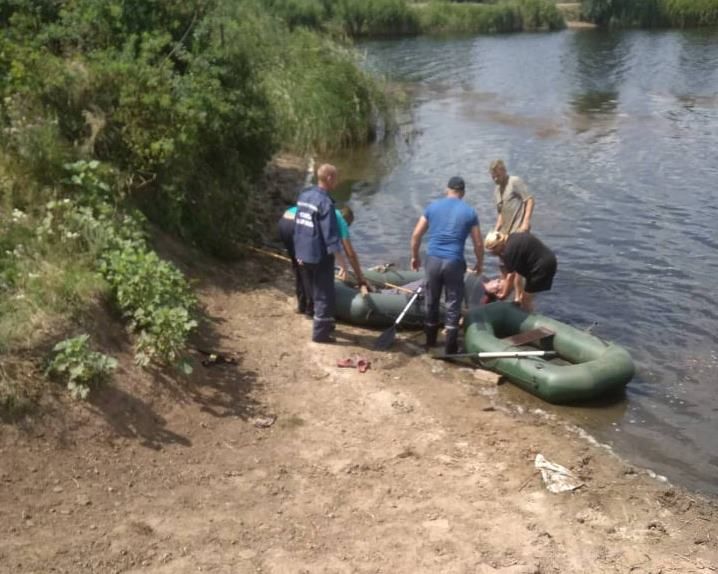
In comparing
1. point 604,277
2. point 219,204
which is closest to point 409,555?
point 219,204

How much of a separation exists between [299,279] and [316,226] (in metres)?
1.07

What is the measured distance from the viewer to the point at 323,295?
9.19 meters

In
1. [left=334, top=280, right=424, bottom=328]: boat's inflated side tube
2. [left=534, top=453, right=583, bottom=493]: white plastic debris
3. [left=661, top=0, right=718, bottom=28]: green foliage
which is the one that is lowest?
[left=534, top=453, right=583, bottom=493]: white plastic debris

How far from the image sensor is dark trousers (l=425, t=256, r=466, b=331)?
29.6 feet

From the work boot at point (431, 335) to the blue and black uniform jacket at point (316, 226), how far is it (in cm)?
148

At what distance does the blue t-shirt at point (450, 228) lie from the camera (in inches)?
352

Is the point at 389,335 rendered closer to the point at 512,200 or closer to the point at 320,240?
the point at 320,240

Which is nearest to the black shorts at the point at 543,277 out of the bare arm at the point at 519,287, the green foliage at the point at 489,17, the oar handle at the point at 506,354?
the bare arm at the point at 519,287

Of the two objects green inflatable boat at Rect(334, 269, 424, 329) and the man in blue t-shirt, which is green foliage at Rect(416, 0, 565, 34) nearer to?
green inflatable boat at Rect(334, 269, 424, 329)

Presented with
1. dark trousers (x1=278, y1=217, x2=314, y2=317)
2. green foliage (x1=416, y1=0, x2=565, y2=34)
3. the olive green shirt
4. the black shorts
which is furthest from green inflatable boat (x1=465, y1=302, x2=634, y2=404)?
green foliage (x1=416, y1=0, x2=565, y2=34)

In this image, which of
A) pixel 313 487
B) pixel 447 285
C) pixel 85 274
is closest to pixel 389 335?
pixel 447 285

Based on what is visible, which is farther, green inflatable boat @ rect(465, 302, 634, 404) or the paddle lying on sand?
the paddle lying on sand

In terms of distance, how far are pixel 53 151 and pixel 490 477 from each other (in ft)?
17.9

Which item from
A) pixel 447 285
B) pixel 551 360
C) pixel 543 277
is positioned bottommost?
pixel 551 360
